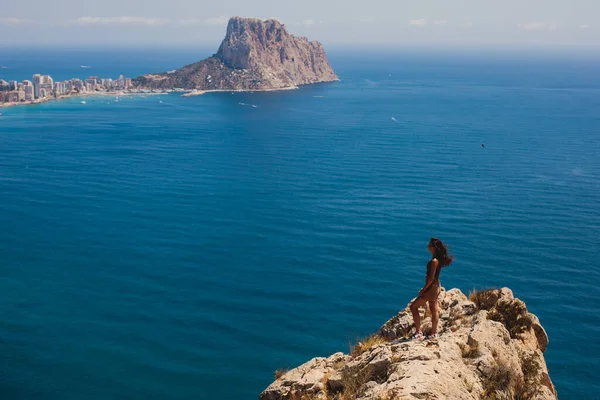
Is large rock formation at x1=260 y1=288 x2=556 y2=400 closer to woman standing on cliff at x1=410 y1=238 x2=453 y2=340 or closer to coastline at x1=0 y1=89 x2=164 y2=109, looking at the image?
woman standing on cliff at x1=410 y1=238 x2=453 y2=340

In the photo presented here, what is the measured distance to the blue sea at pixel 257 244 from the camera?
3034 centimetres

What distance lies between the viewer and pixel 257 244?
1790 inches

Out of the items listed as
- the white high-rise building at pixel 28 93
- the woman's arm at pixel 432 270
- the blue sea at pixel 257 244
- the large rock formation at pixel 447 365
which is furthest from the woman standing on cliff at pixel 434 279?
the white high-rise building at pixel 28 93

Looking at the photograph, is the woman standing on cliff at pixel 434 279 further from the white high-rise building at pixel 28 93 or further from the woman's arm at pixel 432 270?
the white high-rise building at pixel 28 93

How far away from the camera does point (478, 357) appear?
970cm

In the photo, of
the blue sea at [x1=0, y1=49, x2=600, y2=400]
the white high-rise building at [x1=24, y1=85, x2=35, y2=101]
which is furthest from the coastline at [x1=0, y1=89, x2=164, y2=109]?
the blue sea at [x1=0, y1=49, x2=600, y2=400]

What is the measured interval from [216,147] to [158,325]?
54.3 metres

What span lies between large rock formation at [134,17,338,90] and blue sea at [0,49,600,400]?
8085 cm

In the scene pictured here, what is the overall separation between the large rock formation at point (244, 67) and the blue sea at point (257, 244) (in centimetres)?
8085

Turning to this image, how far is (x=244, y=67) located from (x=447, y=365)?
181 meters

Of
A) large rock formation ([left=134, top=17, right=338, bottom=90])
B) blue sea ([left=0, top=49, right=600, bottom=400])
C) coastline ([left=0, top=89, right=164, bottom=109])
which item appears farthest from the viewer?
large rock formation ([left=134, top=17, right=338, bottom=90])

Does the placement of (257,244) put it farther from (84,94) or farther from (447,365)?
(84,94)

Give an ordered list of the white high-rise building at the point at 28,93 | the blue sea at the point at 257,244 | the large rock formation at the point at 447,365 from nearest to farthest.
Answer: the large rock formation at the point at 447,365 < the blue sea at the point at 257,244 < the white high-rise building at the point at 28,93

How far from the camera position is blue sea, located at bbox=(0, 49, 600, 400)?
99.6 feet
